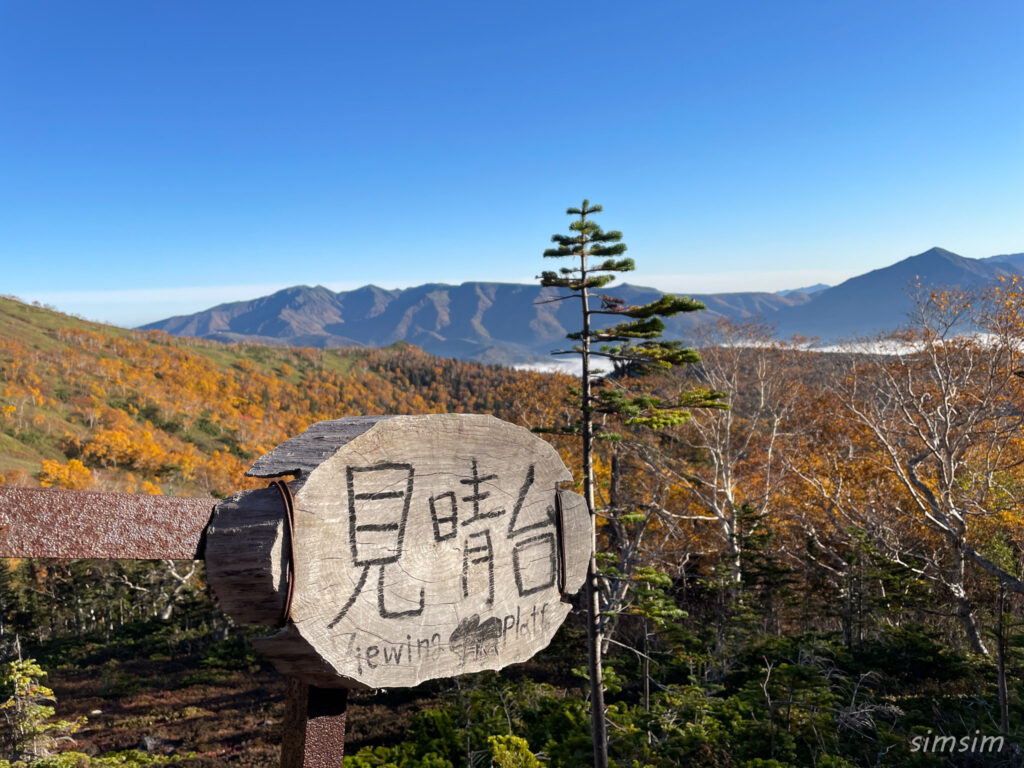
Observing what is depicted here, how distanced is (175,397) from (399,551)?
87276 millimetres

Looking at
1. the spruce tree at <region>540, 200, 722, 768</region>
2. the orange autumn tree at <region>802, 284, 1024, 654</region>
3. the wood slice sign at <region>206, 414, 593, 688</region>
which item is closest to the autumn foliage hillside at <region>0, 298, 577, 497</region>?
the orange autumn tree at <region>802, 284, 1024, 654</region>

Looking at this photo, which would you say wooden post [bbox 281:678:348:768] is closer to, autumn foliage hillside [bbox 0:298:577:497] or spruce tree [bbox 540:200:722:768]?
spruce tree [bbox 540:200:722:768]

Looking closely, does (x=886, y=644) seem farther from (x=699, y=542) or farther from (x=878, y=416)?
(x=699, y=542)

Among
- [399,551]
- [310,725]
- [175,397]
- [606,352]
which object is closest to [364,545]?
[399,551]

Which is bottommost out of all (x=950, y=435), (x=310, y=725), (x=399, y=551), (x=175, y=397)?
(x=175, y=397)

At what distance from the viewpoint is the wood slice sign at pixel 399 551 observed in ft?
2.93

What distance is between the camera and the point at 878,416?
14.3 m

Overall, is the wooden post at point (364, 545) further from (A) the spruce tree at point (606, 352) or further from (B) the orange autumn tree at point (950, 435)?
(B) the orange autumn tree at point (950, 435)

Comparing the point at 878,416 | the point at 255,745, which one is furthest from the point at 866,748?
the point at 255,745

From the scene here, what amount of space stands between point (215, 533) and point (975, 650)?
16.2 meters

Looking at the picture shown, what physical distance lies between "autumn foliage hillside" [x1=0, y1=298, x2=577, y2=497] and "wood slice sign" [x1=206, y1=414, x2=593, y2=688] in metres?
15.6

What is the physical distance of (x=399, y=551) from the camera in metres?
1.02

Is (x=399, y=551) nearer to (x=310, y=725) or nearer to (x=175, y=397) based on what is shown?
(x=310, y=725)

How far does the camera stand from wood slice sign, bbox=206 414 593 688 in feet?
2.93
